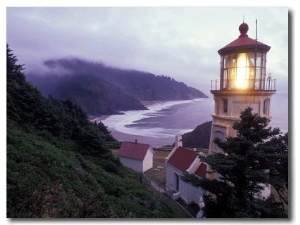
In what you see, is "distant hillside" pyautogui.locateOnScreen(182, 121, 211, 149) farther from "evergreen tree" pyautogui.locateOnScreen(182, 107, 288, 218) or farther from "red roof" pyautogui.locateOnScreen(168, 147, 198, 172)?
"evergreen tree" pyautogui.locateOnScreen(182, 107, 288, 218)

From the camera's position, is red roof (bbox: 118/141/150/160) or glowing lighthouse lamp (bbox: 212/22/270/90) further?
red roof (bbox: 118/141/150/160)

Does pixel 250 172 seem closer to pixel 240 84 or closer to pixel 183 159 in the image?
pixel 240 84

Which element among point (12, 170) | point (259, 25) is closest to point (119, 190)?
point (12, 170)

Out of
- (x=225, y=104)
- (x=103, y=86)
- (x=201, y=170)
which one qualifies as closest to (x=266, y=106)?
(x=225, y=104)

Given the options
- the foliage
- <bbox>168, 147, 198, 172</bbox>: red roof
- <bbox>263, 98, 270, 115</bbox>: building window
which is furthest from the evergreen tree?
<bbox>168, 147, 198, 172</bbox>: red roof

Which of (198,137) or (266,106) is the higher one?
(266,106)

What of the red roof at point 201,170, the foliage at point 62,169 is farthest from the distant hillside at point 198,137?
the foliage at point 62,169
